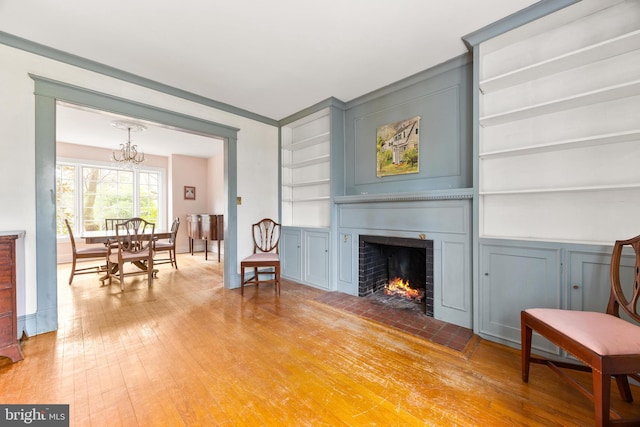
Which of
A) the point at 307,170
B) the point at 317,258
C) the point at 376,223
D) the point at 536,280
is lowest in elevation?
the point at 317,258

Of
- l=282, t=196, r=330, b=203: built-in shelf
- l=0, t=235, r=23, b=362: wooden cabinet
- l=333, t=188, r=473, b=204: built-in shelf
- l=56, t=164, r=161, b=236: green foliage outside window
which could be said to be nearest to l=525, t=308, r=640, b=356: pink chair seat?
l=333, t=188, r=473, b=204: built-in shelf

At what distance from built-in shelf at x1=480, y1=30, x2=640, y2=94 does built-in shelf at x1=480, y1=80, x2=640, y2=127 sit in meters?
0.29

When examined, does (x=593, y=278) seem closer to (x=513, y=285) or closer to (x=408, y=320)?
(x=513, y=285)

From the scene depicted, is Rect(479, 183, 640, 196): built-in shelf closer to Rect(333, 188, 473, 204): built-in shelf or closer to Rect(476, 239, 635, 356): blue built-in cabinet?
Rect(333, 188, 473, 204): built-in shelf

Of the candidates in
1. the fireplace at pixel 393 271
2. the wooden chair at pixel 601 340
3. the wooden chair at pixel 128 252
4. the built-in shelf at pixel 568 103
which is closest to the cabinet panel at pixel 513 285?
the wooden chair at pixel 601 340

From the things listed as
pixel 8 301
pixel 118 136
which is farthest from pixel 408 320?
pixel 118 136

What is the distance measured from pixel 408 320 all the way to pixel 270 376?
153 cm

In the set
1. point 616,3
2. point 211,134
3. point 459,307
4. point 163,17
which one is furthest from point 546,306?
point 211,134

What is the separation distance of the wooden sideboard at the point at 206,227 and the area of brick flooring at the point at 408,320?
354 centimetres

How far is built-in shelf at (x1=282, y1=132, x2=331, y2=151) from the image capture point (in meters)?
3.84

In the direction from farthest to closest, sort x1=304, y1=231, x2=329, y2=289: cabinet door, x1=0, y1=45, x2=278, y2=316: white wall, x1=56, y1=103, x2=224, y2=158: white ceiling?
x1=56, y1=103, x2=224, y2=158: white ceiling < x1=304, y1=231, x2=329, y2=289: cabinet door < x1=0, y1=45, x2=278, y2=316: white wall

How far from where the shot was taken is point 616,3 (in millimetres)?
1847

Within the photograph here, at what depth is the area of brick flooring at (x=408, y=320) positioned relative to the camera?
2256mm

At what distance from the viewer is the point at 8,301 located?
191 centimetres
